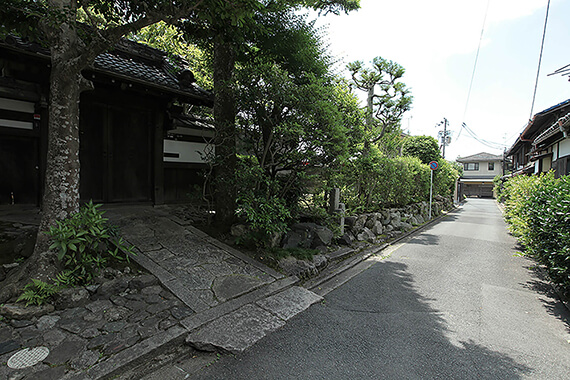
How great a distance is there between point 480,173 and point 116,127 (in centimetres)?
5750

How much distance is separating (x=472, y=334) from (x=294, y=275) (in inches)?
111

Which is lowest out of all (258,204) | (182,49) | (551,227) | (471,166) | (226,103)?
(551,227)

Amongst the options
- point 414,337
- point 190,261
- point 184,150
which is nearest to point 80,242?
point 190,261

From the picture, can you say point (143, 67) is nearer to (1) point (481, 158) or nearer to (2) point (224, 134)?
(2) point (224, 134)

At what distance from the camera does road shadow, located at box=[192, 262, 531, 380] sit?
111 inches

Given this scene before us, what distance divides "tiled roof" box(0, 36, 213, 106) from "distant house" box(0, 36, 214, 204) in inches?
1.0

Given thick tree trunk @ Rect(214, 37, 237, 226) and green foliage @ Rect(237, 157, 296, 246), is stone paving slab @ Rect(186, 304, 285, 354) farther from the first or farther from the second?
thick tree trunk @ Rect(214, 37, 237, 226)

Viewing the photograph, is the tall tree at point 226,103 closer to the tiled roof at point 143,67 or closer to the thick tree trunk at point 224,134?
the thick tree trunk at point 224,134

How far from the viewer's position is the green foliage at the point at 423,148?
1936 cm

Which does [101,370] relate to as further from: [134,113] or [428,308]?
[134,113]

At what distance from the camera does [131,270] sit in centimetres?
431

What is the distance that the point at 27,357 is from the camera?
264cm

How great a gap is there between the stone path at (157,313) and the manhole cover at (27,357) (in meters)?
0.05

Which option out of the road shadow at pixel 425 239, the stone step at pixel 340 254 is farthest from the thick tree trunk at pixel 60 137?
the road shadow at pixel 425 239
